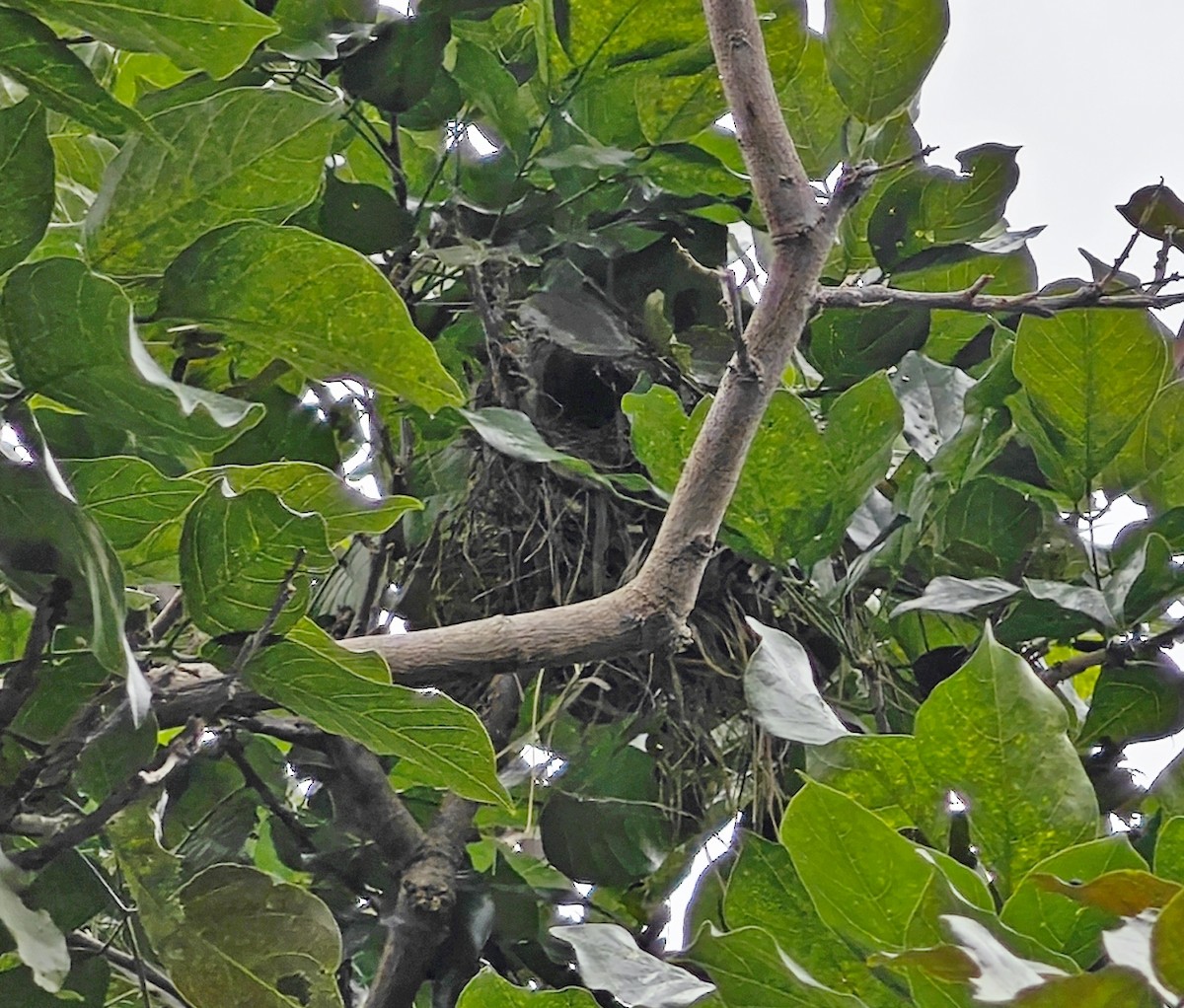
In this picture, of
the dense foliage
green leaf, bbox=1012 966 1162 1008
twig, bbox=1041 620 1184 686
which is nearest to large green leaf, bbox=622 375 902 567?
the dense foliage

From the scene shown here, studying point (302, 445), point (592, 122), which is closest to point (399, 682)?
point (302, 445)

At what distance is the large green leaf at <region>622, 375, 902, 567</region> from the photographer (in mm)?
556

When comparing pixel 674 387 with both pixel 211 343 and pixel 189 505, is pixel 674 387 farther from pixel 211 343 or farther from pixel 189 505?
pixel 189 505

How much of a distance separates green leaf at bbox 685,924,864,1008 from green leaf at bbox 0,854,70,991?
16cm

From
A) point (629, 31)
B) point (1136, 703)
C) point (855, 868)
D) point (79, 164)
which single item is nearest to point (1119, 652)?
point (1136, 703)

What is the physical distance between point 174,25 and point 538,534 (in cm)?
35

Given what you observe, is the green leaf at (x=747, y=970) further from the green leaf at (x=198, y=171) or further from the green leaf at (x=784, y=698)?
the green leaf at (x=198, y=171)

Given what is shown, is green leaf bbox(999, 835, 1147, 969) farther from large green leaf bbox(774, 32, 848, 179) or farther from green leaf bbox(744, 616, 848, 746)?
large green leaf bbox(774, 32, 848, 179)

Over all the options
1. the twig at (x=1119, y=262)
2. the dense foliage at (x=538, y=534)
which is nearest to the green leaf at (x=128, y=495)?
the dense foliage at (x=538, y=534)

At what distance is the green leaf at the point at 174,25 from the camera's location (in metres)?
0.35

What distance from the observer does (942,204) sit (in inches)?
26.5

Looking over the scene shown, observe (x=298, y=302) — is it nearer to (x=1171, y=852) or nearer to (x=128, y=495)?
(x=128, y=495)

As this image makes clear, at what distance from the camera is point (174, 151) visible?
399 millimetres

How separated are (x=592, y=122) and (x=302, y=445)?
0.22 m
